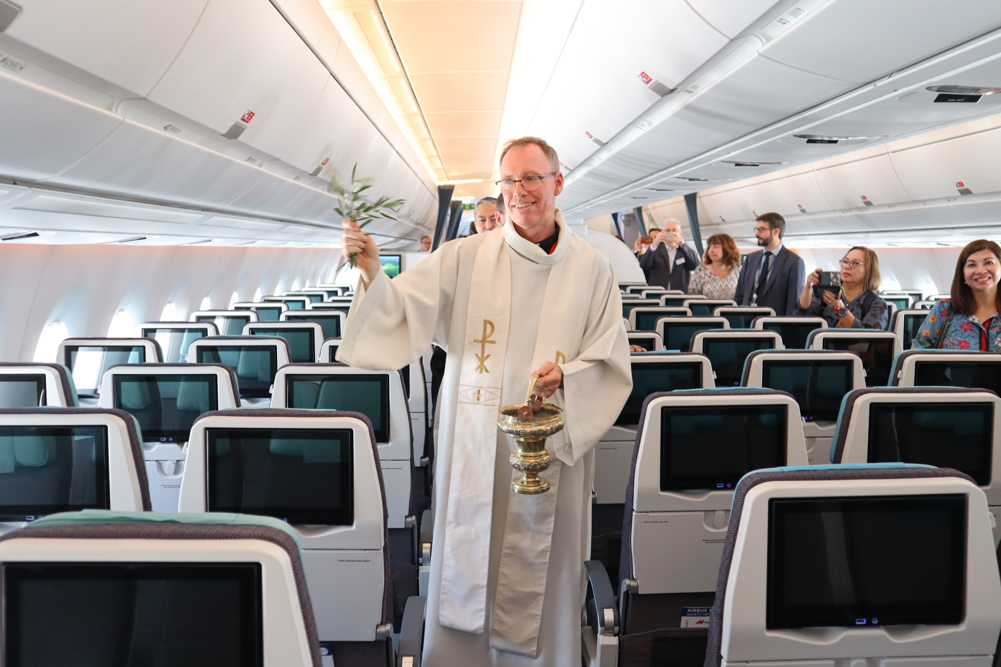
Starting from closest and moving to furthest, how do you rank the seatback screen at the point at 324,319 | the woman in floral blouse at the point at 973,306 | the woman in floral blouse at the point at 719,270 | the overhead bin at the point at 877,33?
the overhead bin at the point at 877,33 → the woman in floral blouse at the point at 973,306 → the seatback screen at the point at 324,319 → the woman in floral blouse at the point at 719,270

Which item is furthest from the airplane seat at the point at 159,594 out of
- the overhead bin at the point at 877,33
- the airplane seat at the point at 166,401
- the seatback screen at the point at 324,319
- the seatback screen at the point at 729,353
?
the seatback screen at the point at 324,319

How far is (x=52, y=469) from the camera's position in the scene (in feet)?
7.41

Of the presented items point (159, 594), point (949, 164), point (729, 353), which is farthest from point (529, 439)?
point (949, 164)

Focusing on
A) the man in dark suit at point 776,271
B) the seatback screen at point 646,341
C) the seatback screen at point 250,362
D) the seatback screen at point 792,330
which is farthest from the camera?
the man in dark suit at point 776,271

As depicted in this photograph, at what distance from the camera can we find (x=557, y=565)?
8.93 ft

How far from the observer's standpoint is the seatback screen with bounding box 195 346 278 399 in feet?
16.8

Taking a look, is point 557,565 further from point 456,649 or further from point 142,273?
point 142,273

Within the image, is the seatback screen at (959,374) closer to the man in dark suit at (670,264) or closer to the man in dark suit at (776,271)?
the man in dark suit at (776,271)

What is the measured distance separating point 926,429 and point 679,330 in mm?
3622

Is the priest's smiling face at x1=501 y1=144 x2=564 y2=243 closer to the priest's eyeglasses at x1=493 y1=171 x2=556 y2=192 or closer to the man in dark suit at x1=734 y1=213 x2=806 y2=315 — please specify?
the priest's eyeglasses at x1=493 y1=171 x2=556 y2=192

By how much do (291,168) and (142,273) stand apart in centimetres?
448

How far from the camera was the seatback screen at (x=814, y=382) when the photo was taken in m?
3.84

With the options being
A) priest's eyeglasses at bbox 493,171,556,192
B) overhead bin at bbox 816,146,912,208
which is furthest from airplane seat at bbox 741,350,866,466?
overhead bin at bbox 816,146,912,208

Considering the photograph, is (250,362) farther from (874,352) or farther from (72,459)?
(874,352)
